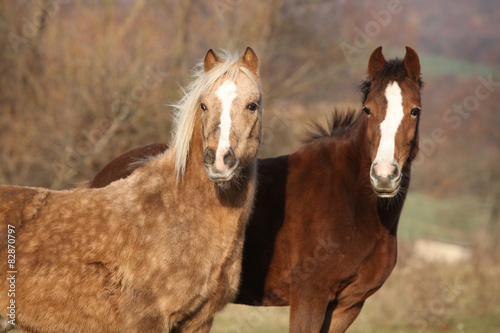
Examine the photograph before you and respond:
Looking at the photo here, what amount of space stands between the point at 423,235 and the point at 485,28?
82.3ft

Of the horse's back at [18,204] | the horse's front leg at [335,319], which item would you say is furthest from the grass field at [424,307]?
the horse's back at [18,204]

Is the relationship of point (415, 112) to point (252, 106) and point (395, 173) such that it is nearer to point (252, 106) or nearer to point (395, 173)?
point (395, 173)

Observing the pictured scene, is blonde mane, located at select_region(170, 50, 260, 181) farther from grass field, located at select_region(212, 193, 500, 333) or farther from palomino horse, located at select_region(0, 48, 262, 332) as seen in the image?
grass field, located at select_region(212, 193, 500, 333)

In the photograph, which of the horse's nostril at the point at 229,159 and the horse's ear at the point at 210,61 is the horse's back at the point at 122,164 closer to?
A: the horse's ear at the point at 210,61

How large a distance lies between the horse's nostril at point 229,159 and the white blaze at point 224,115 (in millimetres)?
25

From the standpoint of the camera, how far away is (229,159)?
3.43 m

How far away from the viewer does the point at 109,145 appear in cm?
1207

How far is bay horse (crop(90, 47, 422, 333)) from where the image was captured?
13.4 feet

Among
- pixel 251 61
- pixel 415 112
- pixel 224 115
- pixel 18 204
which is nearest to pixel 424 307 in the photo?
pixel 415 112

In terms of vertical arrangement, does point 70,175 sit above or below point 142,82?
below

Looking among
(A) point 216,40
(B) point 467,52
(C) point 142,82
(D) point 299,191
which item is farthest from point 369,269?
(B) point 467,52

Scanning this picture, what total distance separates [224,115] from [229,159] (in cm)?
36

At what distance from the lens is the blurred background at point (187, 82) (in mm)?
10859

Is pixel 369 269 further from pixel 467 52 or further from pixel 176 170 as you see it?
pixel 467 52
